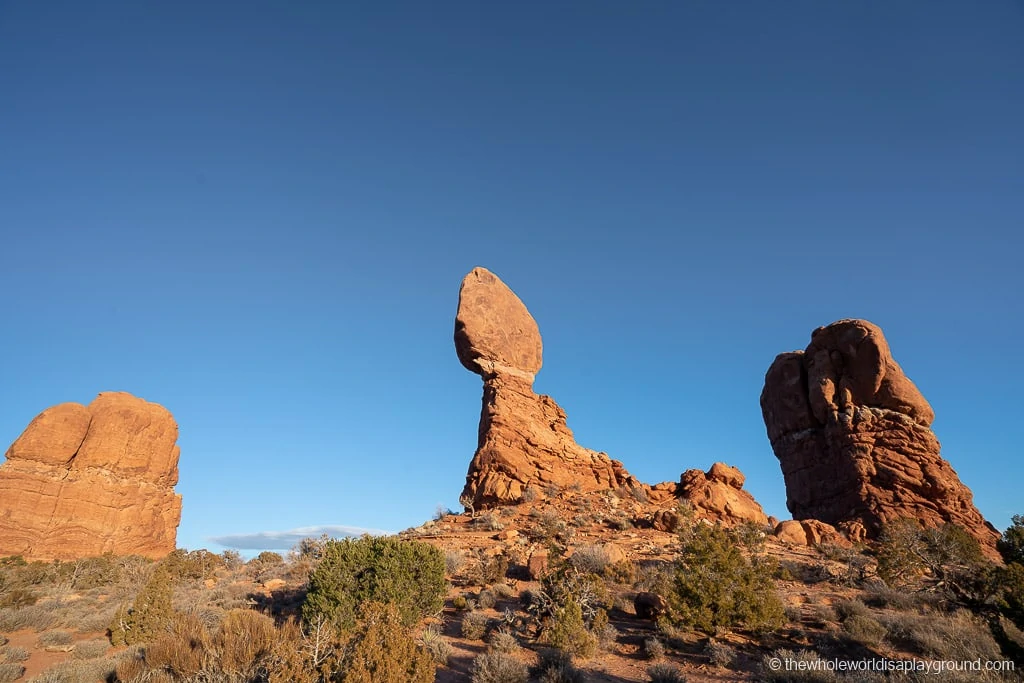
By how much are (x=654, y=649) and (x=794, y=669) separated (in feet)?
8.64

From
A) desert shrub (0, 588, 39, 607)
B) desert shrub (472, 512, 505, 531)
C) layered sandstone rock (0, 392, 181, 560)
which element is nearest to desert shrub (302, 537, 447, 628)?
desert shrub (472, 512, 505, 531)

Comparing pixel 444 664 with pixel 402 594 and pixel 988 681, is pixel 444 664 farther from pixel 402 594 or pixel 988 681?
pixel 988 681

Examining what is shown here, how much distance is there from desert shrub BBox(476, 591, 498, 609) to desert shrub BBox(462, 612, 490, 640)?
46.7 inches

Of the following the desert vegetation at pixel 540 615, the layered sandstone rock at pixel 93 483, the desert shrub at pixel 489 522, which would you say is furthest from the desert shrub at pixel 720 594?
the layered sandstone rock at pixel 93 483

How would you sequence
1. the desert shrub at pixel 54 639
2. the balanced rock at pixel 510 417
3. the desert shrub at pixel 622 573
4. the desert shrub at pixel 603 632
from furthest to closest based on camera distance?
the balanced rock at pixel 510 417, the desert shrub at pixel 622 573, the desert shrub at pixel 54 639, the desert shrub at pixel 603 632

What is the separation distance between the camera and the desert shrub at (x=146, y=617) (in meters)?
12.9

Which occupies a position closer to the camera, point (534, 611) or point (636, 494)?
point (534, 611)

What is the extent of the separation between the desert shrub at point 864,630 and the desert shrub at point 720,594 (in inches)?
48.8

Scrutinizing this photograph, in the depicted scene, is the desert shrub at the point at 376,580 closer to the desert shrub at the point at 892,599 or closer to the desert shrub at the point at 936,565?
the desert shrub at the point at 892,599

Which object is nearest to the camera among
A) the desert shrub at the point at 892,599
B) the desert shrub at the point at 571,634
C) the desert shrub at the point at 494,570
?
the desert shrub at the point at 571,634

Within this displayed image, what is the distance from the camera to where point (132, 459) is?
30.4m

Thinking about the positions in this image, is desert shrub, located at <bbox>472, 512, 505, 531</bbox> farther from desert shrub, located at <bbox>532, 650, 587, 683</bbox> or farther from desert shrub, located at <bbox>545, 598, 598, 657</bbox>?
desert shrub, located at <bbox>532, 650, 587, 683</bbox>

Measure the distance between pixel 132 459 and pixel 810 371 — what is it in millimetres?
40520

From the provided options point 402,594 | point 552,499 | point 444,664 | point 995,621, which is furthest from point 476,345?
point 995,621
